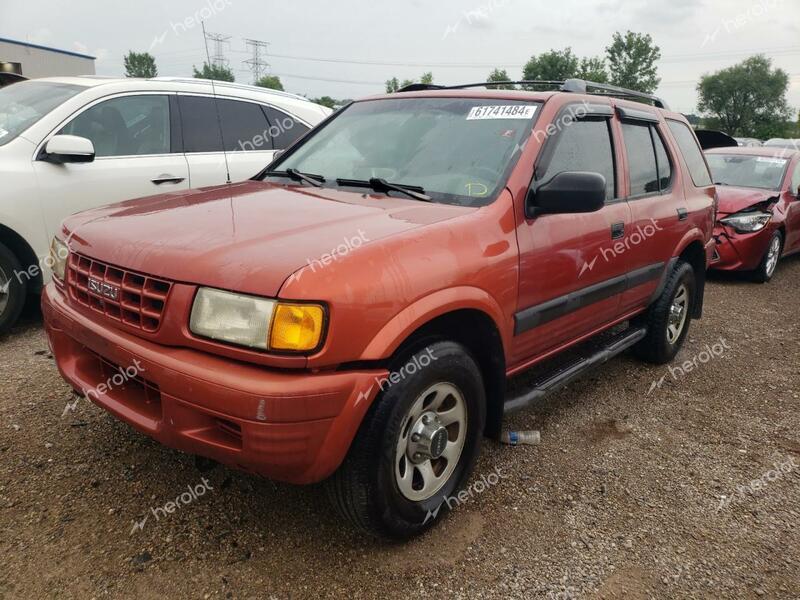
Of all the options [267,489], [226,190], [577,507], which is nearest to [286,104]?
[226,190]

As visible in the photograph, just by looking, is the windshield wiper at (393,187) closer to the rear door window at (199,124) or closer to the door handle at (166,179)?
the door handle at (166,179)

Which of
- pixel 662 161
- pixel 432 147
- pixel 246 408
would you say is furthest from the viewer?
pixel 662 161

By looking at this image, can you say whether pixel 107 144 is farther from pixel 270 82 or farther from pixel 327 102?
pixel 270 82

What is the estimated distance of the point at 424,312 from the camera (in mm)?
2096

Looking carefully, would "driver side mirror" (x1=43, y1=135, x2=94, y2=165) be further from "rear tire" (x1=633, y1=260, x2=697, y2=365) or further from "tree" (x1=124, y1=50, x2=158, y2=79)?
"tree" (x1=124, y1=50, x2=158, y2=79)

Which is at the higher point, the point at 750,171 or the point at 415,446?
the point at 750,171

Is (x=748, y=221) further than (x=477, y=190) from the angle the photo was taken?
Yes

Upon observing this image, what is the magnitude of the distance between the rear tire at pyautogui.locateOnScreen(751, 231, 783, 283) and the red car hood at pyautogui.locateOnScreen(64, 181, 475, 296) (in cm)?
625

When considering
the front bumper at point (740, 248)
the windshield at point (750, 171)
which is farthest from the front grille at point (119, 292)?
the windshield at point (750, 171)

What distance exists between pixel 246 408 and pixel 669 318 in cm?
340

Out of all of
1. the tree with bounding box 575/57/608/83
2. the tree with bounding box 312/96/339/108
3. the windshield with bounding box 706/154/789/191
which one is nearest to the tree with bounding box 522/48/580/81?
the tree with bounding box 575/57/608/83

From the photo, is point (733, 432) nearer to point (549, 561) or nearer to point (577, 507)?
point (577, 507)

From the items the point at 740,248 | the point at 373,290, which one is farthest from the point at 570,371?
the point at 740,248

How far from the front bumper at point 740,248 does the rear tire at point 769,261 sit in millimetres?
104
